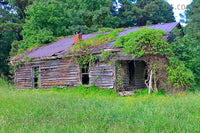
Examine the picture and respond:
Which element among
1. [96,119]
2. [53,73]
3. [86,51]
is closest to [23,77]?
[53,73]

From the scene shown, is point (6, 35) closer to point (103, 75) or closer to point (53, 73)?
point (53, 73)

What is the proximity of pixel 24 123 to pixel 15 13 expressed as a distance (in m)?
28.7

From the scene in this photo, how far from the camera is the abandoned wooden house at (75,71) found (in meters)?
12.1

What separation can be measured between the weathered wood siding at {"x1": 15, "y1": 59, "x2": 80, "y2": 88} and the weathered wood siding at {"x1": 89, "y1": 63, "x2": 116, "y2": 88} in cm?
135

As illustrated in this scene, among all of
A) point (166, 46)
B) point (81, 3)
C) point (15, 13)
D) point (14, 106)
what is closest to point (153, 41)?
point (166, 46)

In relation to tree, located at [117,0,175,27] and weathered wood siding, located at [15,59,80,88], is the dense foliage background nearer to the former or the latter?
tree, located at [117,0,175,27]

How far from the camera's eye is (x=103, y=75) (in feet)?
40.1

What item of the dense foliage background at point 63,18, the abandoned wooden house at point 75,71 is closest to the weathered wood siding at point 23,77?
the abandoned wooden house at point 75,71

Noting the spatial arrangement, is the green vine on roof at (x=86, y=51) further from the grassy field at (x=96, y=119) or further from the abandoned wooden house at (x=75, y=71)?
the grassy field at (x=96, y=119)

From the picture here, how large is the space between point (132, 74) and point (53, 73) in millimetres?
5907

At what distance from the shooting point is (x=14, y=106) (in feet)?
24.7

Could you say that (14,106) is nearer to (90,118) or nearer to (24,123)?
(24,123)

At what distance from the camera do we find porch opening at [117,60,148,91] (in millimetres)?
12859

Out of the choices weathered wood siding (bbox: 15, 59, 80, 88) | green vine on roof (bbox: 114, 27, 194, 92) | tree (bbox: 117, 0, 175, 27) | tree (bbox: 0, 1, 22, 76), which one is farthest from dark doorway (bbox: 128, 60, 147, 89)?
tree (bbox: 0, 1, 22, 76)
